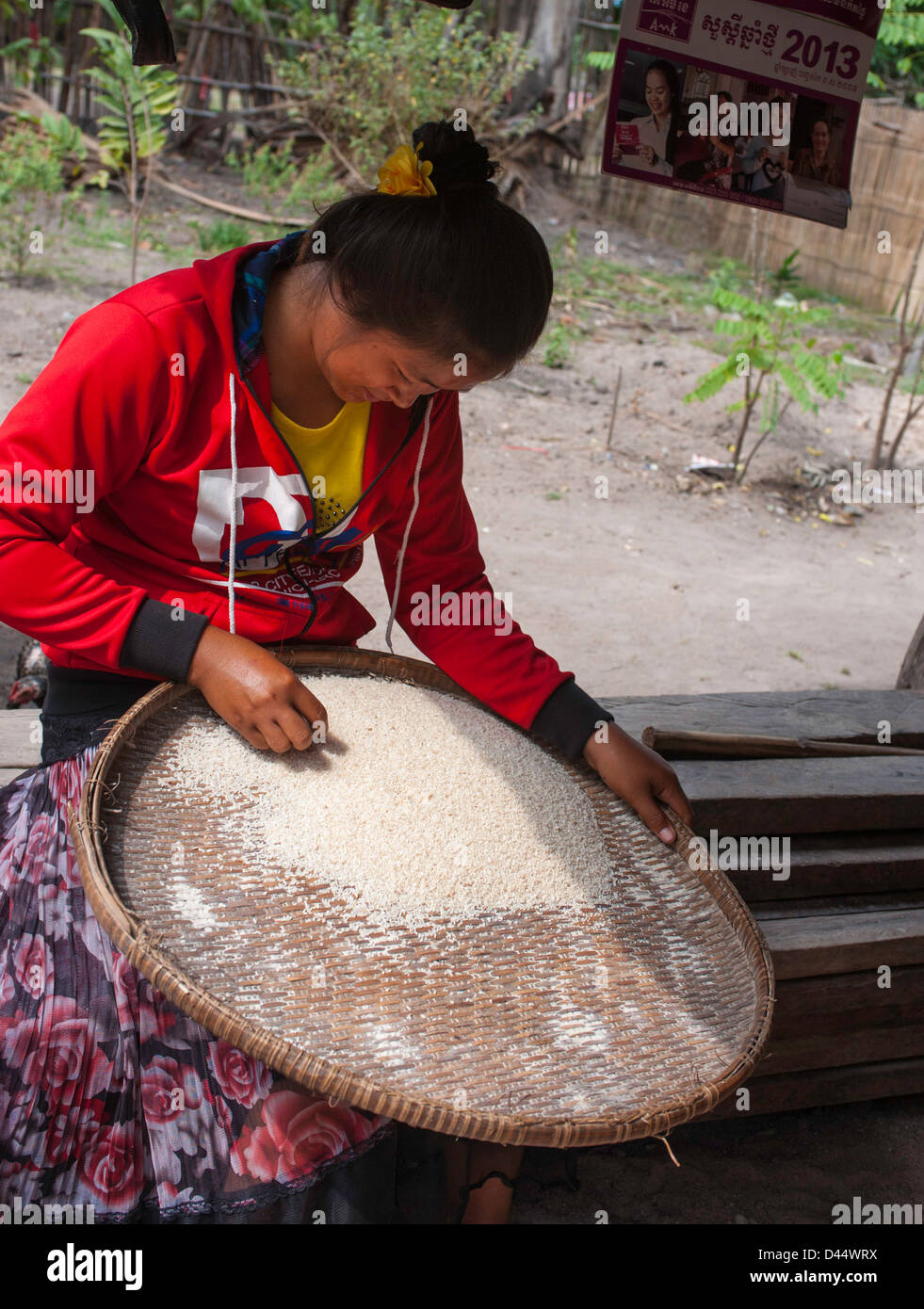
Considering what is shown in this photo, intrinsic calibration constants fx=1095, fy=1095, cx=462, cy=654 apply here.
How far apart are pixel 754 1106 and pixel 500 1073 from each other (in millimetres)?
1210

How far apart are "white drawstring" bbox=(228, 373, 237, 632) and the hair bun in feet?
1.15

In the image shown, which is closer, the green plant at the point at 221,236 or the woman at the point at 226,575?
the woman at the point at 226,575

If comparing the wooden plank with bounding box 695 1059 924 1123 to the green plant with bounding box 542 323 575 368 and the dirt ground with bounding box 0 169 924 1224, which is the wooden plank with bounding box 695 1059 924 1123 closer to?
the dirt ground with bounding box 0 169 924 1224

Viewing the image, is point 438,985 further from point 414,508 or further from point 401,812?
point 414,508

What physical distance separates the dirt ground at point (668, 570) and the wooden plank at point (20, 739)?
951mm

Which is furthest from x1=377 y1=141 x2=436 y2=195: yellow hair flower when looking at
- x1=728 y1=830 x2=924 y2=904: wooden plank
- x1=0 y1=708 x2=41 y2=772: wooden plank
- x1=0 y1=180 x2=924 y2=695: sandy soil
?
x1=0 y1=180 x2=924 y2=695: sandy soil

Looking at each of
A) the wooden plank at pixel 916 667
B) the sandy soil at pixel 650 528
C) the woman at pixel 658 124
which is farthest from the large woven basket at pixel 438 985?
the sandy soil at pixel 650 528

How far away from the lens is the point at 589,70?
420 inches

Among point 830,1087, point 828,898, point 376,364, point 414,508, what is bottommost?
point 830,1087

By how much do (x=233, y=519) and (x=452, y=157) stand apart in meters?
0.52

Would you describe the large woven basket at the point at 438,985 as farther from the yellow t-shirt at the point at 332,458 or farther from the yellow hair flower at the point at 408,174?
the yellow hair flower at the point at 408,174

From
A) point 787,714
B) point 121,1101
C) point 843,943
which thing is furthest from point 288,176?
point 121,1101

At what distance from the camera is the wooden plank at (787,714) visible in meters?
2.25

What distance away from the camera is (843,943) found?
1.97 metres
